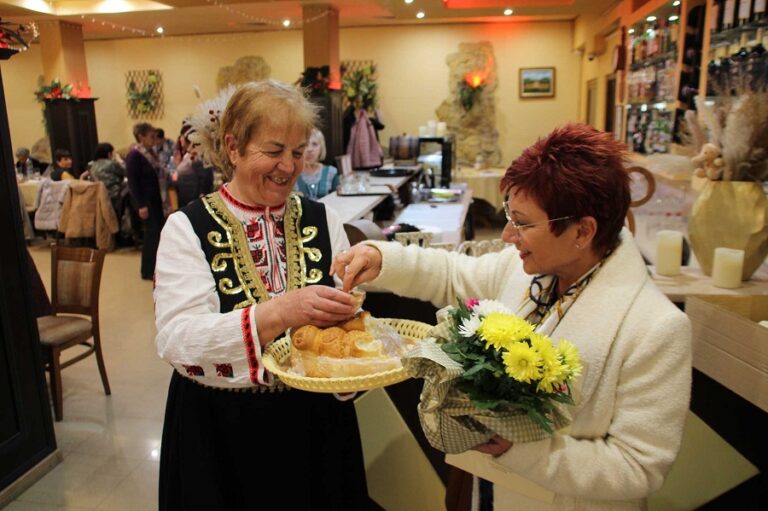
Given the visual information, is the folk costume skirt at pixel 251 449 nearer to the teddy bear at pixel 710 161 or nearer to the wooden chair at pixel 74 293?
the teddy bear at pixel 710 161

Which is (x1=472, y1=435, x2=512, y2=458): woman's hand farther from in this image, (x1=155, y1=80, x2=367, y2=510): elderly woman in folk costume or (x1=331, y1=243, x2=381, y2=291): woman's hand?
(x1=331, y1=243, x2=381, y2=291): woman's hand

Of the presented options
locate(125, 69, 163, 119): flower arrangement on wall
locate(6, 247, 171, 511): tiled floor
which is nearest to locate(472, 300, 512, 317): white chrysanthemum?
locate(6, 247, 171, 511): tiled floor

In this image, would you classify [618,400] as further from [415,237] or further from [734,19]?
[734,19]

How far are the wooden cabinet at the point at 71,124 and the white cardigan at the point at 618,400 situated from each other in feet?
34.8

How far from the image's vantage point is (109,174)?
25.7 ft

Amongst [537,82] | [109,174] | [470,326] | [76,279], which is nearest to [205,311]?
[470,326]

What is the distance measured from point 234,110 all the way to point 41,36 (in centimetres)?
1087

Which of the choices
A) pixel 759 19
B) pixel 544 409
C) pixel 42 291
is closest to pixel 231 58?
pixel 42 291

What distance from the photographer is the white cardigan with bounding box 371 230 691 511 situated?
1130mm

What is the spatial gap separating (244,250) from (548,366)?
0.88 metres

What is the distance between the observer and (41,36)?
10.3 metres

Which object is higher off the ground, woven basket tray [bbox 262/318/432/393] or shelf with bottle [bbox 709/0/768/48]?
shelf with bottle [bbox 709/0/768/48]

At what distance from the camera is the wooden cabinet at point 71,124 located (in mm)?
9984

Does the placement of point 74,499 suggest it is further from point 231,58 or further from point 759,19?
point 231,58
